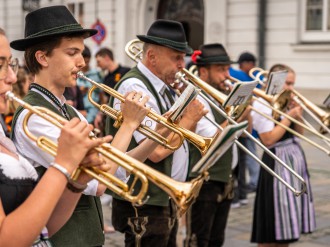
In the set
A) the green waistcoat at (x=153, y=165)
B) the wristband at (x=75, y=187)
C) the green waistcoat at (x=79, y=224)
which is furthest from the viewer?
the green waistcoat at (x=153, y=165)

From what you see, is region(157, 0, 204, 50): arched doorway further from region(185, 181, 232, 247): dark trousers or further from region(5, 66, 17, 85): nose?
region(5, 66, 17, 85): nose

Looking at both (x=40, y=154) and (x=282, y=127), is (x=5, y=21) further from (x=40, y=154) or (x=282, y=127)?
(x=40, y=154)

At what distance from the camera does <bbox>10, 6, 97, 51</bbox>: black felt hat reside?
2480 millimetres

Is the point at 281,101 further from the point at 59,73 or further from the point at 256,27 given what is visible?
the point at 256,27

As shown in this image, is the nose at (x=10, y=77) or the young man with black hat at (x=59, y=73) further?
the young man with black hat at (x=59, y=73)

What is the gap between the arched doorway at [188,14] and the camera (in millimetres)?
16000

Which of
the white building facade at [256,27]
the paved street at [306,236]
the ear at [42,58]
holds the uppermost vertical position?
the white building facade at [256,27]

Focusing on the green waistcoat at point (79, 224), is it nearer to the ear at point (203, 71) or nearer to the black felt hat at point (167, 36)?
the black felt hat at point (167, 36)

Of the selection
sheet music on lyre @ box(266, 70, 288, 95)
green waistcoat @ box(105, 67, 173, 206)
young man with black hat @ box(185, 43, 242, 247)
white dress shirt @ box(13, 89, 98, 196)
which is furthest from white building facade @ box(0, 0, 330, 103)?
white dress shirt @ box(13, 89, 98, 196)

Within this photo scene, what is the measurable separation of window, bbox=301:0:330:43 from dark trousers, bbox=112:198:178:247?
10.7 m

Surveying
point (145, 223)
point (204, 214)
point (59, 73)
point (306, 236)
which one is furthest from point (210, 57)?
point (59, 73)

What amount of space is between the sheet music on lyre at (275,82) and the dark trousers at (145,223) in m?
1.42

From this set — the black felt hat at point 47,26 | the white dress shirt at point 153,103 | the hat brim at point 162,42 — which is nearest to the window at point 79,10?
the hat brim at point 162,42

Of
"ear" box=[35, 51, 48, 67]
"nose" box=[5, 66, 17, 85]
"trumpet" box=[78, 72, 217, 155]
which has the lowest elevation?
"trumpet" box=[78, 72, 217, 155]
